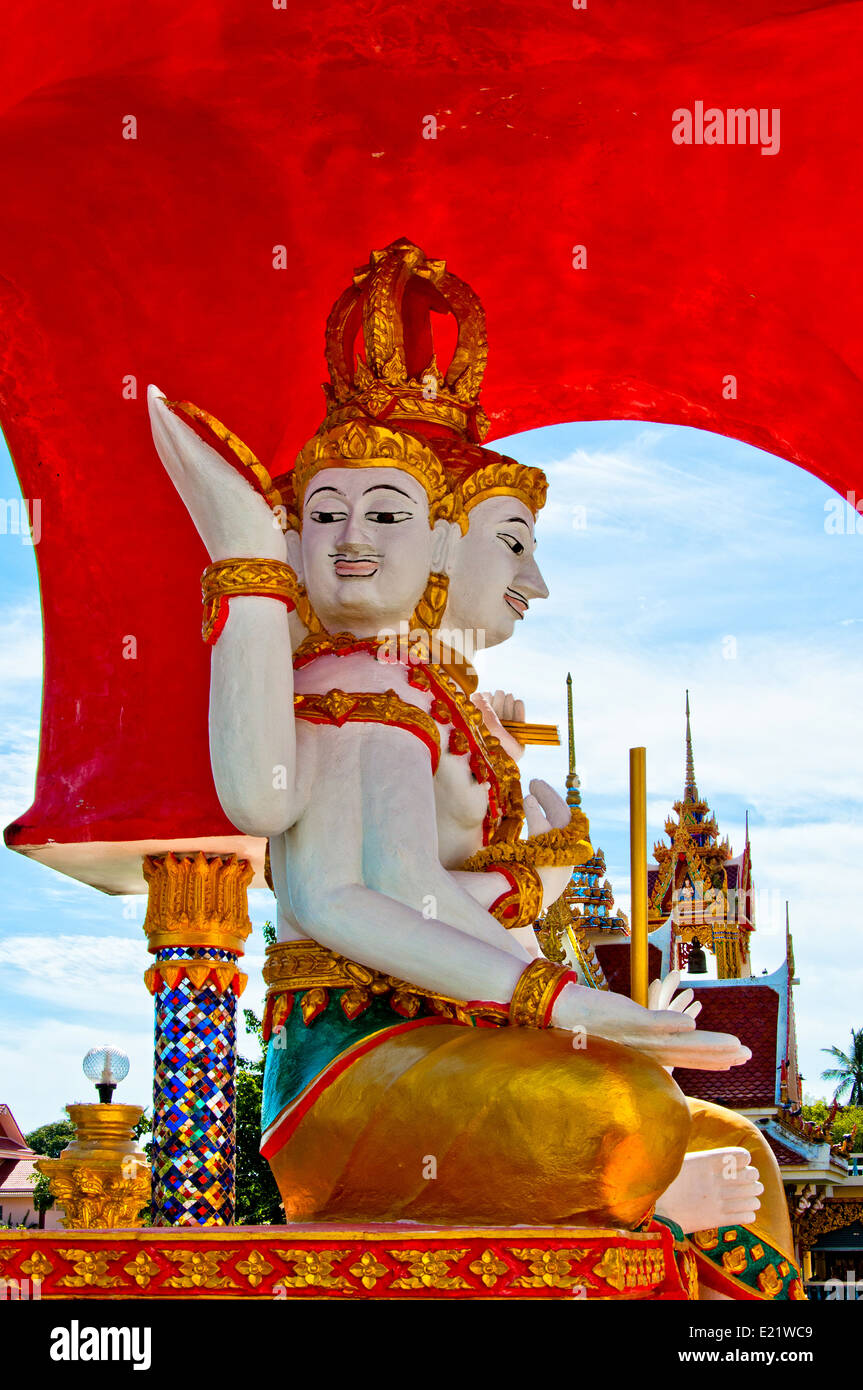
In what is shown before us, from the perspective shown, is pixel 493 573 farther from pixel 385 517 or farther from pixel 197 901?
pixel 197 901

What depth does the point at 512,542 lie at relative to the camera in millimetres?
3824

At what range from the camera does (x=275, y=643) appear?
316cm

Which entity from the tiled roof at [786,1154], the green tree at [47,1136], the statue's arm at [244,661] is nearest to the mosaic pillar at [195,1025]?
the statue's arm at [244,661]

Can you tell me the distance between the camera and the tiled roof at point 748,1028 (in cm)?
1504

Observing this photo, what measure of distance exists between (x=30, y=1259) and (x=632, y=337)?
3406 mm

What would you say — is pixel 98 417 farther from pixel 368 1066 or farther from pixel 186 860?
Result: pixel 368 1066

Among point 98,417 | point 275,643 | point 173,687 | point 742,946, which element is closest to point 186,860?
point 173,687

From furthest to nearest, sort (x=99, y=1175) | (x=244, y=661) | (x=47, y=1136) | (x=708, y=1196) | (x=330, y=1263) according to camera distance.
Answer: (x=47, y=1136) → (x=99, y=1175) → (x=708, y=1196) → (x=244, y=661) → (x=330, y=1263)

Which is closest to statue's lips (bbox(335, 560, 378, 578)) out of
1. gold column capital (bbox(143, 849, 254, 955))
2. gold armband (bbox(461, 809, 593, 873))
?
gold armband (bbox(461, 809, 593, 873))

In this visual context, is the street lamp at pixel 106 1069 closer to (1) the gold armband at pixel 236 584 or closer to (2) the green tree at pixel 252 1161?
(2) the green tree at pixel 252 1161

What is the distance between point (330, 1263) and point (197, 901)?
3.04 meters

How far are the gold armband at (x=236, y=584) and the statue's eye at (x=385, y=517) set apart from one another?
0.41 metres

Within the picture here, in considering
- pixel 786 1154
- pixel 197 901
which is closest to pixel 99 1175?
pixel 197 901

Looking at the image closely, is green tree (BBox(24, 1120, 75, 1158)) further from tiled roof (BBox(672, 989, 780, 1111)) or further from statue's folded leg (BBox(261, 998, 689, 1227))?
statue's folded leg (BBox(261, 998, 689, 1227))
